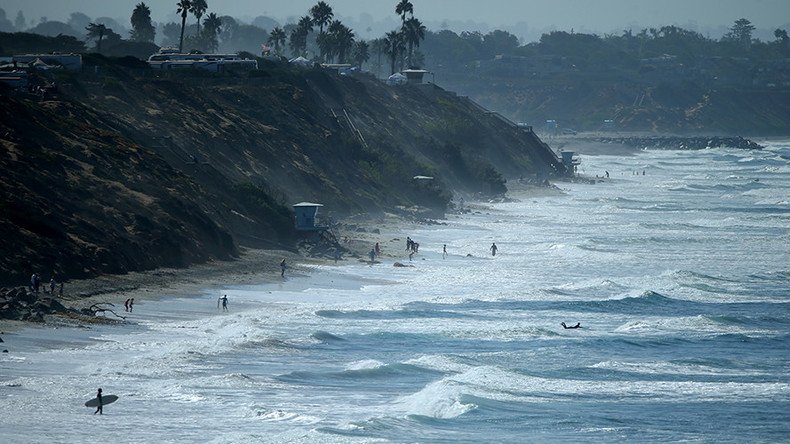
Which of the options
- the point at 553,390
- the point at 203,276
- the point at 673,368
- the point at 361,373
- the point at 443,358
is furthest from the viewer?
the point at 203,276

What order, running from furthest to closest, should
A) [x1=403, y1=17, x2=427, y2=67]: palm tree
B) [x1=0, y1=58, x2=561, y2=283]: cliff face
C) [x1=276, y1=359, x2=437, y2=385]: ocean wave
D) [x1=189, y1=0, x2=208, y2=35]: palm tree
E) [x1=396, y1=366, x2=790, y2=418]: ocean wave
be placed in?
1. [x1=403, y1=17, x2=427, y2=67]: palm tree
2. [x1=189, y1=0, x2=208, y2=35]: palm tree
3. [x1=0, y1=58, x2=561, y2=283]: cliff face
4. [x1=276, y1=359, x2=437, y2=385]: ocean wave
5. [x1=396, y1=366, x2=790, y2=418]: ocean wave

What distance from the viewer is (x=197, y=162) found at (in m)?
58.1

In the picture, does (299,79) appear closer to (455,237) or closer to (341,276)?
(455,237)

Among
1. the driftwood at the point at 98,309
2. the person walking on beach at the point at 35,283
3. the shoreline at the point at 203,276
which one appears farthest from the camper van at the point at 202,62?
the driftwood at the point at 98,309

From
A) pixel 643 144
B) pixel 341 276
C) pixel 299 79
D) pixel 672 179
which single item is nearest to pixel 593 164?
pixel 672 179

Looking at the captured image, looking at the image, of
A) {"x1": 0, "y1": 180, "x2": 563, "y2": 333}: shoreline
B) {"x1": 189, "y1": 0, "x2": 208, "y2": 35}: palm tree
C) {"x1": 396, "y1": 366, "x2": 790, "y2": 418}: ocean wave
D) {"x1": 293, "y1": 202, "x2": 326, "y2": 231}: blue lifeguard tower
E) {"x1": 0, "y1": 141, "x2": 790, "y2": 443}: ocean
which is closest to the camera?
{"x1": 0, "y1": 141, "x2": 790, "y2": 443}: ocean

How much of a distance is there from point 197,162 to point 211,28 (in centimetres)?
7688

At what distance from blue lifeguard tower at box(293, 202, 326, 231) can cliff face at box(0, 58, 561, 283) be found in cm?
Result: 84

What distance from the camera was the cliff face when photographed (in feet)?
142

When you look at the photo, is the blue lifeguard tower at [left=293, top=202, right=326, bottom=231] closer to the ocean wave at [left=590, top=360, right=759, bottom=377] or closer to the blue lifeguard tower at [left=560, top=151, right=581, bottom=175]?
the ocean wave at [left=590, top=360, right=759, bottom=377]

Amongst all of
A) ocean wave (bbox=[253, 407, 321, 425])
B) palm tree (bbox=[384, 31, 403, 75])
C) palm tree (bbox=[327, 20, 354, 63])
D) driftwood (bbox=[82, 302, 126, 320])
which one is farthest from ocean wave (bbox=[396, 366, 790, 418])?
palm tree (bbox=[384, 31, 403, 75])

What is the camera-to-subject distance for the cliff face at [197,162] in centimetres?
4334

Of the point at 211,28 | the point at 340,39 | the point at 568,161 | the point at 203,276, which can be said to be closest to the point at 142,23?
the point at 211,28

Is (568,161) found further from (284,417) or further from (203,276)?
(284,417)
